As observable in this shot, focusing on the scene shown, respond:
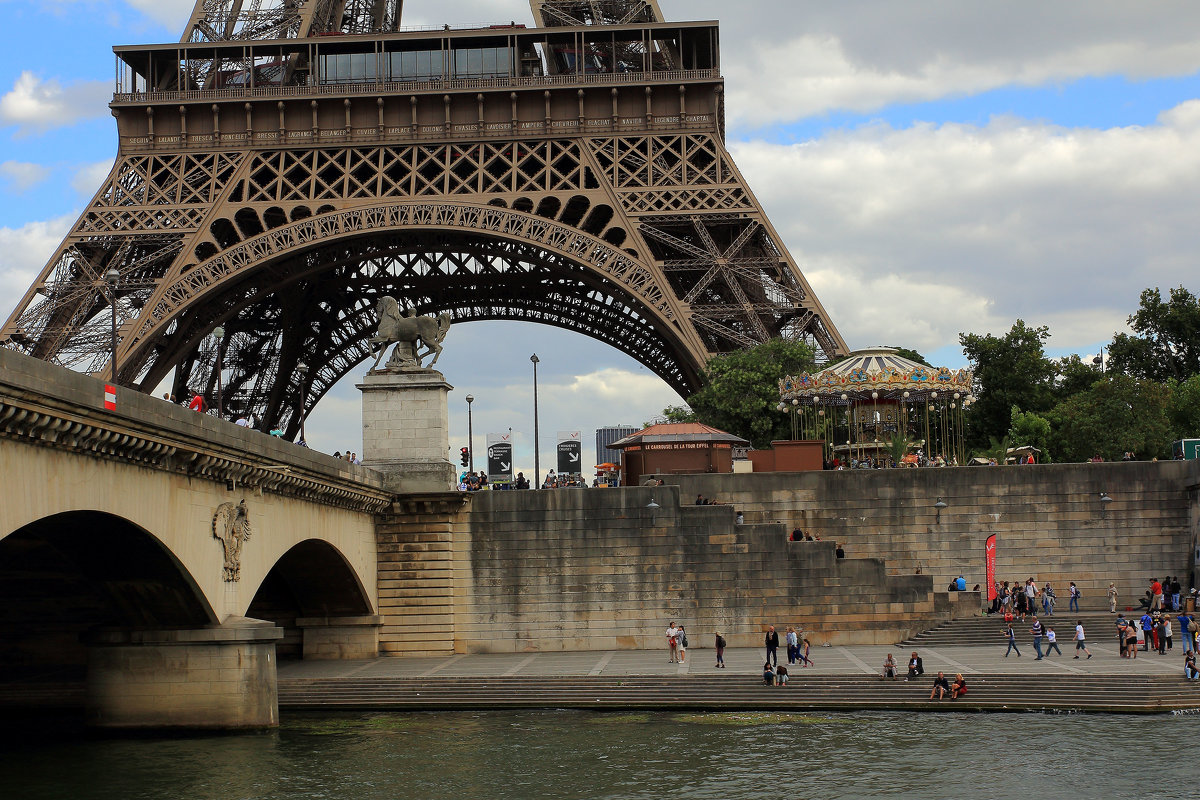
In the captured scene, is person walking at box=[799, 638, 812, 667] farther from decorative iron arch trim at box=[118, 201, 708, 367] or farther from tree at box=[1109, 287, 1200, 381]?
tree at box=[1109, 287, 1200, 381]

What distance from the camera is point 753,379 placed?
55.8m

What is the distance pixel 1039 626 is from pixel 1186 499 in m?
10.6

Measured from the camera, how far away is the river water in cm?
2370

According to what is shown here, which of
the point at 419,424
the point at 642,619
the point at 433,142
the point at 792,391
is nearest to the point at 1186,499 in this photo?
the point at 792,391

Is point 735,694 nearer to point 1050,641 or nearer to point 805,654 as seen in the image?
point 805,654

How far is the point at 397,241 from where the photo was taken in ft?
220

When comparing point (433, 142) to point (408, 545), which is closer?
point (408, 545)

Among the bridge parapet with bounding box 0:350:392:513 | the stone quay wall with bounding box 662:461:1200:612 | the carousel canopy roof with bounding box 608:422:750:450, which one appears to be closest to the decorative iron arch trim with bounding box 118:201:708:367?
the carousel canopy roof with bounding box 608:422:750:450

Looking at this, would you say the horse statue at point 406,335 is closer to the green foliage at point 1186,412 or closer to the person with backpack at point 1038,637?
the person with backpack at point 1038,637

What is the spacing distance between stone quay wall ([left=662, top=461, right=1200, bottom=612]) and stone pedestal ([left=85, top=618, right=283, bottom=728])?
68.6 ft

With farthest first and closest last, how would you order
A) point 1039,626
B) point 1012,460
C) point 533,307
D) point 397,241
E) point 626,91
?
point 533,307 < point 397,241 < point 626,91 < point 1012,460 < point 1039,626

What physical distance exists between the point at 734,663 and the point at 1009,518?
40.3 ft

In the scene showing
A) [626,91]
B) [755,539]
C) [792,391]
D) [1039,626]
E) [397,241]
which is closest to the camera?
[1039,626]

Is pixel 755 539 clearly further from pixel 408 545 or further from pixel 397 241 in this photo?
pixel 397 241
